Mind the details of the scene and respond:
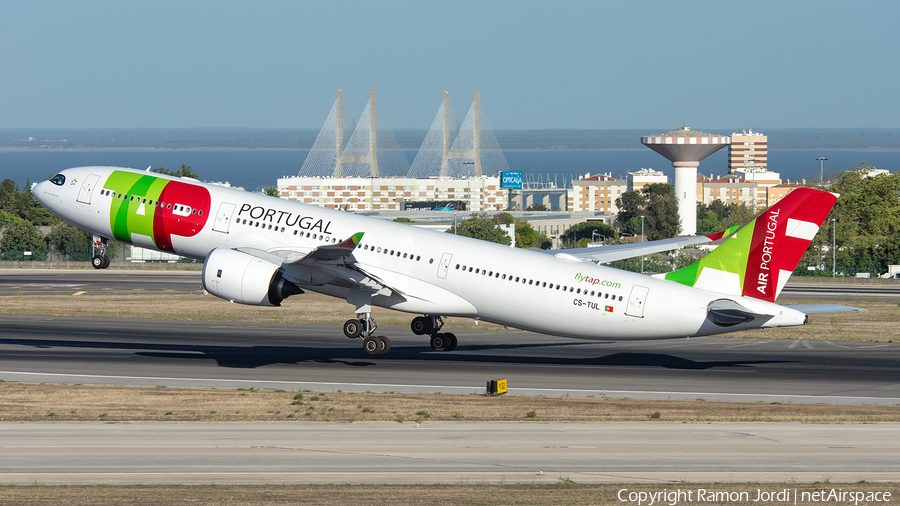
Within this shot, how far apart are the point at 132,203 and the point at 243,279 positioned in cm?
811

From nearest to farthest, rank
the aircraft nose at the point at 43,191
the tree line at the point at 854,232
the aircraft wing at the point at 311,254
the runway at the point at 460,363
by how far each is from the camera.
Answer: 1. the runway at the point at 460,363
2. the aircraft wing at the point at 311,254
3. the aircraft nose at the point at 43,191
4. the tree line at the point at 854,232

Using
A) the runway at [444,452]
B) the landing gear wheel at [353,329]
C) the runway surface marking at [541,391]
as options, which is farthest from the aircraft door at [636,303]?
the landing gear wheel at [353,329]

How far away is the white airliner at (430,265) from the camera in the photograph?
37.7 m

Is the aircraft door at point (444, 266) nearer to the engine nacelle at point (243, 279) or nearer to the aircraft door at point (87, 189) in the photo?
the engine nacelle at point (243, 279)

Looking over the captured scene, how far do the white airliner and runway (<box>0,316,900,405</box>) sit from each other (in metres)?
2.24

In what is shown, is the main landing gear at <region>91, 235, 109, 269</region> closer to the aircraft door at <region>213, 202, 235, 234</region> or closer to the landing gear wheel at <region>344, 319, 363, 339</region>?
the aircraft door at <region>213, 202, 235, 234</region>

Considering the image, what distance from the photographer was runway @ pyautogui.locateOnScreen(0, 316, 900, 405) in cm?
3741

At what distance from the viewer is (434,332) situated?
151ft

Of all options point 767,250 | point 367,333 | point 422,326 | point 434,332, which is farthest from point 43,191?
point 767,250

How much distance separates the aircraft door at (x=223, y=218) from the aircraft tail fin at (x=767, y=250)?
20.0 metres

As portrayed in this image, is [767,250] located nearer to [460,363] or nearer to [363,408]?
[460,363]

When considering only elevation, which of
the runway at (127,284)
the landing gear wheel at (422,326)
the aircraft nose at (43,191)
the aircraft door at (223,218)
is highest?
the aircraft nose at (43,191)

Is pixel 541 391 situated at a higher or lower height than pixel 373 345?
lower

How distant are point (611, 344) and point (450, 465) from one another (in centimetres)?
2746
